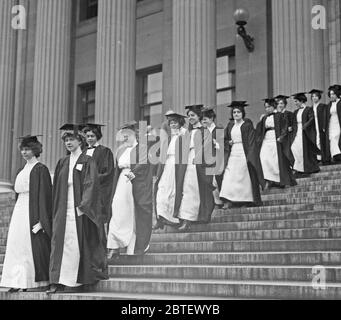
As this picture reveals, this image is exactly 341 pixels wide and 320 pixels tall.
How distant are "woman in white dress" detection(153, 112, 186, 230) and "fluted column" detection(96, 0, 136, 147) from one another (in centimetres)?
583

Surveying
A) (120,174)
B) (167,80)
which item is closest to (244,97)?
(167,80)

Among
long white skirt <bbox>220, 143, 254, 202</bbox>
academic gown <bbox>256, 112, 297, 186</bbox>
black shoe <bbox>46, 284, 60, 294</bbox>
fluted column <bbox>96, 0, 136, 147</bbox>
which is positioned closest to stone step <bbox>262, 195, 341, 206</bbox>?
long white skirt <bbox>220, 143, 254, 202</bbox>

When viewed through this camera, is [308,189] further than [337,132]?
No

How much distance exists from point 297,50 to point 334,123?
278 centimetres

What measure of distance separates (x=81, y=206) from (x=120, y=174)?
7.24 feet

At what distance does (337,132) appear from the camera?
13625 millimetres

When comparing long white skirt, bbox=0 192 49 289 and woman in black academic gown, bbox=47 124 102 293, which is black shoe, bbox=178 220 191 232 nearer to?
woman in black academic gown, bbox=47 124 102 293

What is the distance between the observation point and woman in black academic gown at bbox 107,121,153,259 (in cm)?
1047

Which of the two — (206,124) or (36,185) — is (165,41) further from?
(36,185)

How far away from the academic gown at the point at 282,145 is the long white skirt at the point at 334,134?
87cm

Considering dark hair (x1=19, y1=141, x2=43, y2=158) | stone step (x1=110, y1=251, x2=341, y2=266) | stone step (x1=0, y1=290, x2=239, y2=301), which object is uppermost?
dark hair (x1=19, y1=141, x2=43, y2=158)

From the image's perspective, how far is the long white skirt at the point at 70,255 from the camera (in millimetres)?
8695

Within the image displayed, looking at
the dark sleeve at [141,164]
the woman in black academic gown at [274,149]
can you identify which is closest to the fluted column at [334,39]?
the woman in black academic gown at [274,149]

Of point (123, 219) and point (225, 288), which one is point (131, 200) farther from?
point (225, 288)
